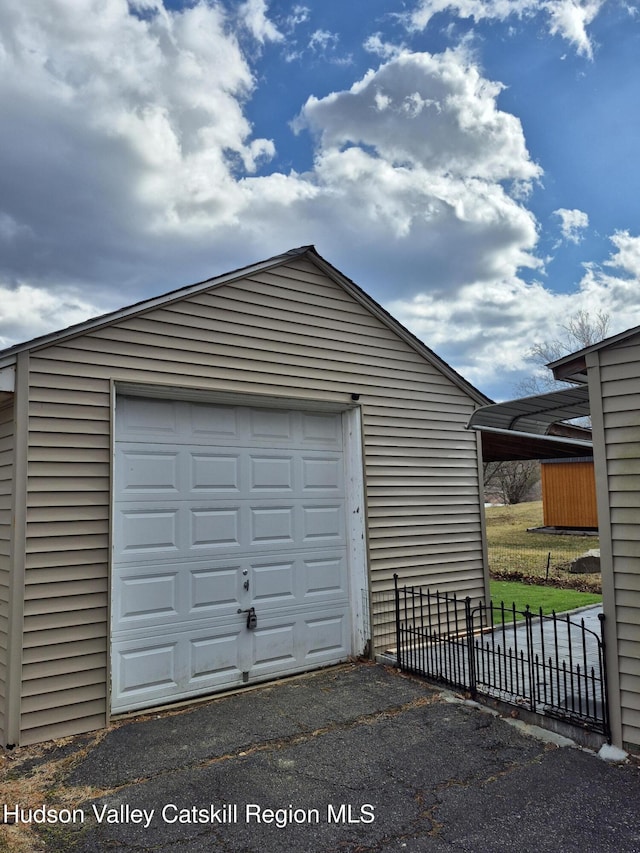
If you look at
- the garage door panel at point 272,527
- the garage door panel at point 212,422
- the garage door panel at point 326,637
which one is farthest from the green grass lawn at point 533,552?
the garage door panel at point 212,422

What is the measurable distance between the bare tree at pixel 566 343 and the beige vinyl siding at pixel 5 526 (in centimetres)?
2388

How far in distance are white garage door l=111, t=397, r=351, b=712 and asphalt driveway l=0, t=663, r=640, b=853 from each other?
21.8 inches

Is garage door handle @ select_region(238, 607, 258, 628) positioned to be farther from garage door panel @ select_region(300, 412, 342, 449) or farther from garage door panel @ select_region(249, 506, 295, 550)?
garage door panel @ select_region(300, 412, 342, 449)

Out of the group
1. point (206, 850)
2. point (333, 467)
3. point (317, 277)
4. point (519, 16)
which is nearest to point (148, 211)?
point (317, 277)

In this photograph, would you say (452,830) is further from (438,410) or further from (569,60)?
(569,60)

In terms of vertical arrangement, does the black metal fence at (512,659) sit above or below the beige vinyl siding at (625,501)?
below

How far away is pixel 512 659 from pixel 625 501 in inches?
102

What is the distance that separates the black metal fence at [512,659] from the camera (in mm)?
4016

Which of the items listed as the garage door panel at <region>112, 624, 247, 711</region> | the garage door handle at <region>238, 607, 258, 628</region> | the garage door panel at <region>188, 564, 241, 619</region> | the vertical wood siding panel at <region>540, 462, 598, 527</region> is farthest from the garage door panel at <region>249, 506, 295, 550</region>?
the vertical wood siding panel at <region>540, 462, 598, 527</region>

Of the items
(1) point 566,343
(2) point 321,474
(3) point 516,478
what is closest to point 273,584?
(2) point 321,474

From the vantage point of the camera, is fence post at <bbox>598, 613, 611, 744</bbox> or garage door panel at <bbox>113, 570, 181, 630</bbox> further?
garage door panel at <bbox>113, 570, 181, 630</bbox>

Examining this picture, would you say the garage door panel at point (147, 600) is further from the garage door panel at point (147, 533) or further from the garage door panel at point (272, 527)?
the garage door panel at point (272, 527)

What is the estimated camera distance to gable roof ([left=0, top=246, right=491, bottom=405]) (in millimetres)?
Answer: 4305

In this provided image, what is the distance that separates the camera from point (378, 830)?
9.29 ft
